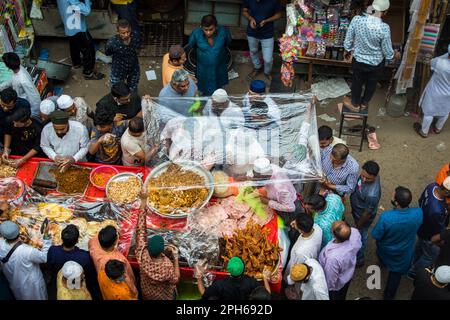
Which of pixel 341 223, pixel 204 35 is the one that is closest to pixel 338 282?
pixel 341 223

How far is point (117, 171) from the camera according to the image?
5789 mm

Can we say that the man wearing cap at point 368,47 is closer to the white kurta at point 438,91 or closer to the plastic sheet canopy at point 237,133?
the white kurta at point 438,91

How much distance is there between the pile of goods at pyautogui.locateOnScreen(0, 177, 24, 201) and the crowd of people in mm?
236

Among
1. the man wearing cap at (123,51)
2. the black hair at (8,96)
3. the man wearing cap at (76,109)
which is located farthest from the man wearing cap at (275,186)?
the man wearing cap at (123,51)

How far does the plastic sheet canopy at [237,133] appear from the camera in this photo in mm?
5367

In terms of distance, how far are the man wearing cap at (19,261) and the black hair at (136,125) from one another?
1444 millimetres

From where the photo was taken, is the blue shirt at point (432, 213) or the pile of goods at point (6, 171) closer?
the blue shirt at point (432, 213)

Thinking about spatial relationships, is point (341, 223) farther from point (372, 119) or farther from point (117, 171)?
point (372, 119)

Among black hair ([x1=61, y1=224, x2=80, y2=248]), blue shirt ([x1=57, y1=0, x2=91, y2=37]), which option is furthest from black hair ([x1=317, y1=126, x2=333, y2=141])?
blue shirt ([x1=57, y1=0, x2=91, y2=37])

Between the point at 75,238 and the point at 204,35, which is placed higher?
the point at 204,35

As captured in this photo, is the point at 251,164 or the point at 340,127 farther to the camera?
the point at 340,127

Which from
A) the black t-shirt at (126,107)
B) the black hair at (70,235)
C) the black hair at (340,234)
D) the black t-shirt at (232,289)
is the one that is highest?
the black t-shirt at (126,107)

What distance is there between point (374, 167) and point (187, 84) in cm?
233

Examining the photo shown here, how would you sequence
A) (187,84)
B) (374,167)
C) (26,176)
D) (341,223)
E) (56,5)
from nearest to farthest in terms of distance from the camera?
(341,223)
(374,167)
(26,176)
(187,84)
(56,5)
